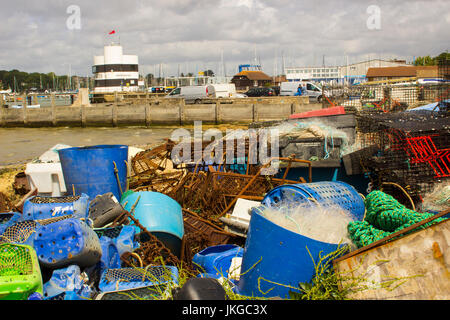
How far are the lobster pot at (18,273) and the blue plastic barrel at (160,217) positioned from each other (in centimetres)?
135

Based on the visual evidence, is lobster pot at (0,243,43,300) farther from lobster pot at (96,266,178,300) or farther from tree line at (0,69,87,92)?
tree line at (0,69,87,92)

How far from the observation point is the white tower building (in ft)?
196

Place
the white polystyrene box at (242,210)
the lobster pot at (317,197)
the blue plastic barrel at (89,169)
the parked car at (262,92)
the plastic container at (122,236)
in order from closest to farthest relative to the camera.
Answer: the lobster pot at (317,197) → the plastic container at (122,236) → the white polystyrene box at (242,210) → the blue plastic barrel at (89,169) → the parked car at (262,92)

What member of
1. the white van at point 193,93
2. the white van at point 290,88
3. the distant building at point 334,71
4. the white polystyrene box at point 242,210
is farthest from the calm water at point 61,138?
the distant building at point 334,71

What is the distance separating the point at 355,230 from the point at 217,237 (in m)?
2.05

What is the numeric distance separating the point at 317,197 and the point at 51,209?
2614 millimetres

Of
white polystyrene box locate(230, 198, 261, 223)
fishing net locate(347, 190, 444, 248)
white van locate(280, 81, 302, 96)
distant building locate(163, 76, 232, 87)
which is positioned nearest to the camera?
fishing net locate(347, 190, 444, 248)

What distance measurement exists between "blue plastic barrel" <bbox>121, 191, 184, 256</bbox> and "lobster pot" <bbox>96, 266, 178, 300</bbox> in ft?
2.76

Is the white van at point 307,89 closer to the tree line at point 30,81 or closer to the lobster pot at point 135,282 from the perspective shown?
the lobster pot at point 135,282

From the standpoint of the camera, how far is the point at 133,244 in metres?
3.85

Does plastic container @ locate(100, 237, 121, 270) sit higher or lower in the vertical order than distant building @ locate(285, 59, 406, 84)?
lower

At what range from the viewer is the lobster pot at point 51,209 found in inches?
162

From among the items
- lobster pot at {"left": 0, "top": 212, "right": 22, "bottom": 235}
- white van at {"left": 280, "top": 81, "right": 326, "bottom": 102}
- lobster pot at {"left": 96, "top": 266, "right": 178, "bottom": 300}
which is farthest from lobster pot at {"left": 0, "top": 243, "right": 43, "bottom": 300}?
white van at {"left": 280, "top": 81, "right": 326, "bottom": 102}
